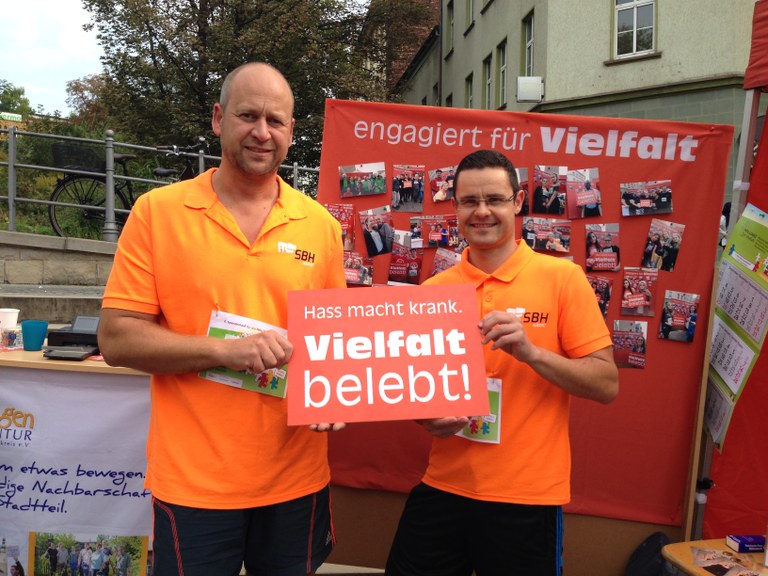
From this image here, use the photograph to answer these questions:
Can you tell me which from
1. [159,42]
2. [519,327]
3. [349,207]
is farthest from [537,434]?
[159,42]

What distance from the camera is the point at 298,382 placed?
1.90m

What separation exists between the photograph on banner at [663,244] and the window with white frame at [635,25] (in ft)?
35.1

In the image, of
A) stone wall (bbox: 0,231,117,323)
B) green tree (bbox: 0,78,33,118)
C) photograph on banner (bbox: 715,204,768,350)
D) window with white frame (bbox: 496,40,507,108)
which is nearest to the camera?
photograph on banner (bbox: 715,204,768,350)

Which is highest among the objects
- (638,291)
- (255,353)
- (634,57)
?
(634,57)

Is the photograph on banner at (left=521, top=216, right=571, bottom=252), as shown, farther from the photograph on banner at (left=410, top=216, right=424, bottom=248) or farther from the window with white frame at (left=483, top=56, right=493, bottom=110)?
the window with white frame at (left=483, top=56, right=493, bottom=110)

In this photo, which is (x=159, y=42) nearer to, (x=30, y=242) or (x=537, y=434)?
(x=30, y=242)

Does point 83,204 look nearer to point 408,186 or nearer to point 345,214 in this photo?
point 345,214

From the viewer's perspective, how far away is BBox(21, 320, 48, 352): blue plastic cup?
3.18 meters

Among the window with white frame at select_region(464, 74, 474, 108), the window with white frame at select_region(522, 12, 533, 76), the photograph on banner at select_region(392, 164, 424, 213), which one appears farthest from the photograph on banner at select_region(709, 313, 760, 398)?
the window with white frame at select_region(464, 74, 474, 108)

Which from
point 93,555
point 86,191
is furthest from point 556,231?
point 86,191

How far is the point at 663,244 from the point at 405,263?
113 centimetres

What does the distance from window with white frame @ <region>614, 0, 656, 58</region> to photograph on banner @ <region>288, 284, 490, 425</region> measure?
12066 millimetres

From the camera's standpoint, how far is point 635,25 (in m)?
12.5

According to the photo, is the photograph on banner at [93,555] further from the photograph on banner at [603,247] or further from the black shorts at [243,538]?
the photograph on banner at [603,247]
